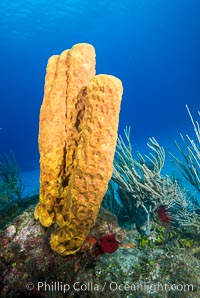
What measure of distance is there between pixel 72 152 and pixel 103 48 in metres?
84.2

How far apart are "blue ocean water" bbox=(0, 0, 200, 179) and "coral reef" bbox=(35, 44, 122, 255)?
2353cm

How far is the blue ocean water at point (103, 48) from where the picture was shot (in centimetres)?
4447

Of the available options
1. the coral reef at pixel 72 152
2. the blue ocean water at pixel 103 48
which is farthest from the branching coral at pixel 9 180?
the blue ocean water at pixel 103 48

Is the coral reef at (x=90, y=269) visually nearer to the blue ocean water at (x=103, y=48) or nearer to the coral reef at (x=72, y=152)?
the coral reef at (x=72, y=152)

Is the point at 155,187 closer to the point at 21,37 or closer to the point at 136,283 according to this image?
the point at 136,283

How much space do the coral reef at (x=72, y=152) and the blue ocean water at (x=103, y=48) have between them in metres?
23.5

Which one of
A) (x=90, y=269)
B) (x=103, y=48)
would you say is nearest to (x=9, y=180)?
(x=90, y=269)

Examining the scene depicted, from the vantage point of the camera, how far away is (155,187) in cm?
424

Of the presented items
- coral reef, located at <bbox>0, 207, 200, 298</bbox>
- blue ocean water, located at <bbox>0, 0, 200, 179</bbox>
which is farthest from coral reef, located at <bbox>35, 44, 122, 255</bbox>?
blue ocean water, located at <bbox>0, 0, 200, 179</bbox>

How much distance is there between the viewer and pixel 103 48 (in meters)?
80.2

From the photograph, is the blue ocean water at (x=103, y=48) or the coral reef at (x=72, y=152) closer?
the coral reef at (x=72, y=152)

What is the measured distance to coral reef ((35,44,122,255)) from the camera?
2.53 m

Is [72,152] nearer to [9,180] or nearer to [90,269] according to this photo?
[90,269]

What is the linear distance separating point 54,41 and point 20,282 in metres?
68.6
